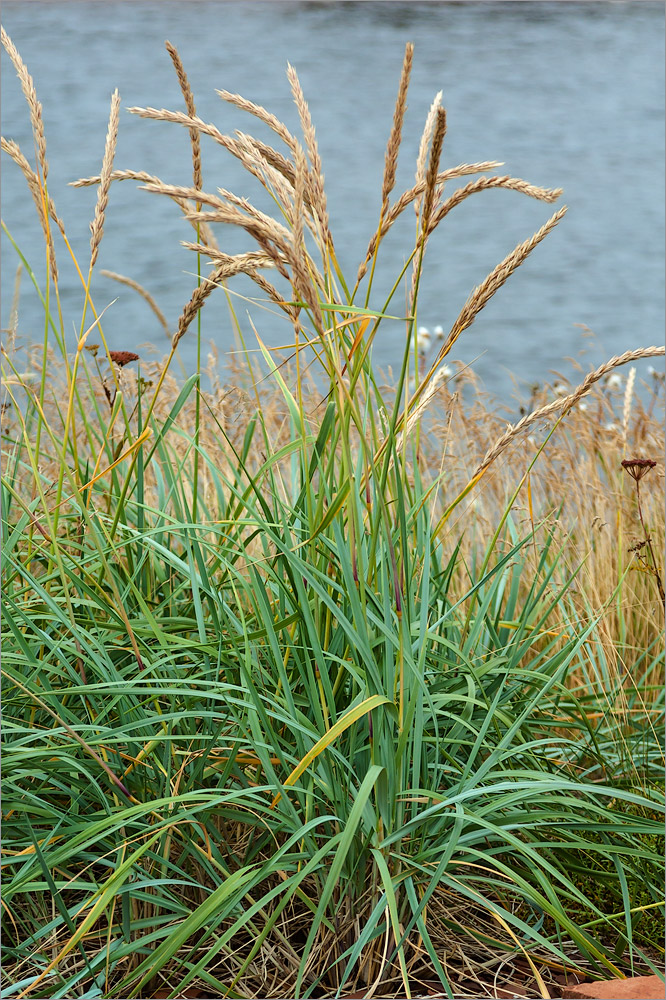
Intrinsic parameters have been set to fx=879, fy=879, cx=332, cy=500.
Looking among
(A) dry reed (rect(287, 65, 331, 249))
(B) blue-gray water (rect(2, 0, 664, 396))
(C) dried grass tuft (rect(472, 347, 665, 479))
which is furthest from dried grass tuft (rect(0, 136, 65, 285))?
(B) blue-gray water (rect(2, 0, 664, 396))

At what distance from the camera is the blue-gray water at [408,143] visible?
1179 cm

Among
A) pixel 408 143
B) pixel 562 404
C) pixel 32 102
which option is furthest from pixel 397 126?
pixel 408 143

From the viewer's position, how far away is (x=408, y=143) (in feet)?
41.4

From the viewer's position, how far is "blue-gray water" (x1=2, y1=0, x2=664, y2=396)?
11789 millimetres

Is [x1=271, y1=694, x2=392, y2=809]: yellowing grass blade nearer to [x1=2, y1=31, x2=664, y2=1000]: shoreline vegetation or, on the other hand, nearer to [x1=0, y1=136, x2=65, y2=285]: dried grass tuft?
[x1=2, y1=31, x2=664, y2=1000]: shoreline vegetation

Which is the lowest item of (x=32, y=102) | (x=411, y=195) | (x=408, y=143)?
(x=411, y=195)

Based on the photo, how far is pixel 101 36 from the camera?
14828mm

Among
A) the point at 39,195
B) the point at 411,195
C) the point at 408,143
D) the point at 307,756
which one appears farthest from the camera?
the point at 408,143

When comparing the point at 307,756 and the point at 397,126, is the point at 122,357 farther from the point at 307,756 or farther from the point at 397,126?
the point at 307,756

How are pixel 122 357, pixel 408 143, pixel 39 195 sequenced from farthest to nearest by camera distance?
pixel 408 143
pixel 122 357
pixel 39 195

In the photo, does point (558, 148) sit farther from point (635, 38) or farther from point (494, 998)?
point (494, 998)

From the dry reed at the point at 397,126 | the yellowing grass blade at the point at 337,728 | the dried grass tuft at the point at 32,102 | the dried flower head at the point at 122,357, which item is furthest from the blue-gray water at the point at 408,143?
the yellowing grass blade at the point at 337,728

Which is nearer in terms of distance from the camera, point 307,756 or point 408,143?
point 307,756

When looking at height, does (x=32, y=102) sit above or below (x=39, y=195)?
above
